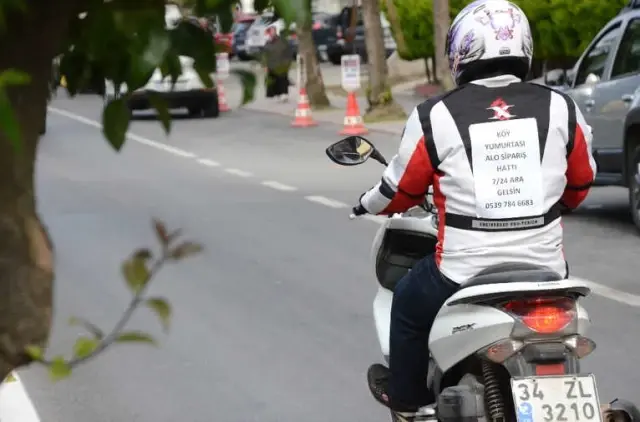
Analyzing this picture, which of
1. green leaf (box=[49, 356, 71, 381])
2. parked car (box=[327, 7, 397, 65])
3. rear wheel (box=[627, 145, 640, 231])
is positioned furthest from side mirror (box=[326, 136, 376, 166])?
parked car (box=[327, 7, 397, 65])

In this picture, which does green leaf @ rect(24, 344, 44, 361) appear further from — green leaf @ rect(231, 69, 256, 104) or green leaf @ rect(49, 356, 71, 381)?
green leaf @ rect(231, 69, 256, 104)

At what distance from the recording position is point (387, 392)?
190 inches

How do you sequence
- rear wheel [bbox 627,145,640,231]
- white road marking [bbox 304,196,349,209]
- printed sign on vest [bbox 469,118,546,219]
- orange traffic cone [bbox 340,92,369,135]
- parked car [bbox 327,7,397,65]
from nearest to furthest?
printed sign on vest [bbox 469,118,546,219], rear wheel [bbox 627,145,640,231], white road marking [bbox 304,196,349,209], orange traffic cone [bbox 340,92,369,135], parked car [bbox 327,7,397,65]

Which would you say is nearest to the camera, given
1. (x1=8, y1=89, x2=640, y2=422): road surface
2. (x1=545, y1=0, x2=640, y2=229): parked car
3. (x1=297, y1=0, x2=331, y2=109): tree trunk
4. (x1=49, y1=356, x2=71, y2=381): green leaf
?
(x1=49, y1=356, x2=71, y2=381): green leaf

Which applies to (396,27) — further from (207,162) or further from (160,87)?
(160,87)

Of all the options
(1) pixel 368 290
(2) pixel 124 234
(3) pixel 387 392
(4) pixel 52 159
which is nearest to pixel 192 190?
(2) pixel 124 234

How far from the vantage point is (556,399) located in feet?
12.8

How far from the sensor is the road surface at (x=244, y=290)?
6727 millimetres

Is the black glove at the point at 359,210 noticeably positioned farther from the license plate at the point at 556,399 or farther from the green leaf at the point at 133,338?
the green leaf at the point at 133,338

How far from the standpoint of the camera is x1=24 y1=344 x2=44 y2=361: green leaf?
204cm

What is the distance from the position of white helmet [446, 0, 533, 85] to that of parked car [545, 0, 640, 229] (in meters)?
7.29

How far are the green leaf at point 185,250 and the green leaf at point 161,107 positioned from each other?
0.21 meters

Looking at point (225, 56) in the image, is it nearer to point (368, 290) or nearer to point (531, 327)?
point (531, 327)

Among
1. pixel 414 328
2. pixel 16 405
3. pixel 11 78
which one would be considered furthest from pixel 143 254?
pixel 16 405
